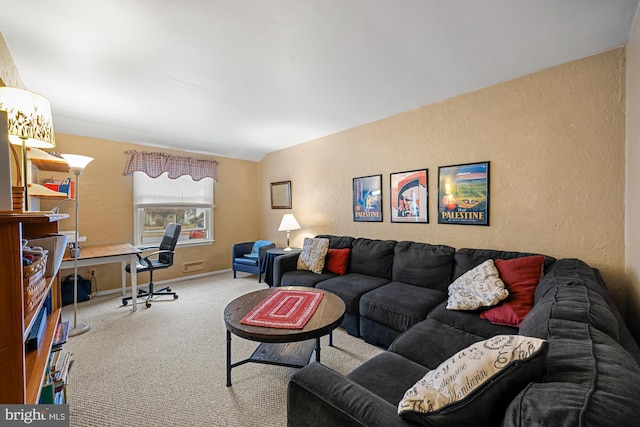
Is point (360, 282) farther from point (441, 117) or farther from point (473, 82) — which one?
point (473, 82)

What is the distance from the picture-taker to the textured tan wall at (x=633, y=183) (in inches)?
59.7

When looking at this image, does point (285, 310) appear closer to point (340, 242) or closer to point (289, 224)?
point (340, 242)

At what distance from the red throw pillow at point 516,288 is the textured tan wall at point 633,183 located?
46cm

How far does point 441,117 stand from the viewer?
8.84 feet

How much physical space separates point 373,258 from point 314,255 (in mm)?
717

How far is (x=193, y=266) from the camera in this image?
443 centimetres

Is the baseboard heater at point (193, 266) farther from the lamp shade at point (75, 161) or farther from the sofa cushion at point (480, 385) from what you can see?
the sofa cushion at point (480, 385)

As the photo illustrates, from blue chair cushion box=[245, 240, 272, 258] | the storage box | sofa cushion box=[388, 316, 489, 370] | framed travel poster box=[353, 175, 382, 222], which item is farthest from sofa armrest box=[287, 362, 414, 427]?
blue chair cushion box=[245, 240, 272, 258]

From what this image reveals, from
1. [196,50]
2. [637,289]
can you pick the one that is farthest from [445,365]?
[196,50]

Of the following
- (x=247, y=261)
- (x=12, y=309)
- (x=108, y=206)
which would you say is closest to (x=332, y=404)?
(x=12, y=309)

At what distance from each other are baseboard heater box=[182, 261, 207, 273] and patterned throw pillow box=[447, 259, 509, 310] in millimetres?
4020

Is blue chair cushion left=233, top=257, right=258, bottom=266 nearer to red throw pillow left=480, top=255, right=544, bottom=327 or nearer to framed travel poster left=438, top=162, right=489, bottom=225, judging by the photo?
framed travel poster left=438, top=162, right=489, bottom=225

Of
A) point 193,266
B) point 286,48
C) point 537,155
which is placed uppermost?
point 286,48

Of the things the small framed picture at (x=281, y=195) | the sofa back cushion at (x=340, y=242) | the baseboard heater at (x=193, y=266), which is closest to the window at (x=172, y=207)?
the baseboard heater at (x=193, y=266)
